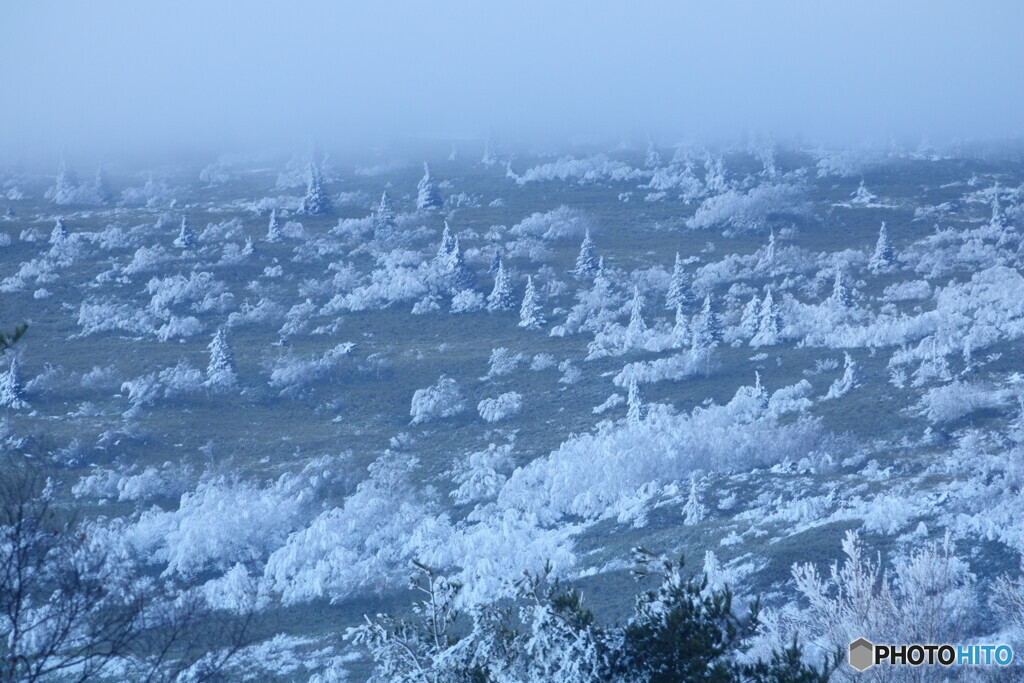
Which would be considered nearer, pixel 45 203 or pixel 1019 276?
pixel 1019 276

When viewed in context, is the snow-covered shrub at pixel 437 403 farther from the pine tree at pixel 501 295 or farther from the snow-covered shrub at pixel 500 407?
the pine tree at pixel 501 295

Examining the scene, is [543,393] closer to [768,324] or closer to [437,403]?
[437,403]

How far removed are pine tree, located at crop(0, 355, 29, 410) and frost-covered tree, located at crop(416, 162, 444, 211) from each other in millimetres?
32438

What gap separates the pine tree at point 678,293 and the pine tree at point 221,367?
23.5m

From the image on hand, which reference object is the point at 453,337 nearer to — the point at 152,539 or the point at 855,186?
the point at 152,539

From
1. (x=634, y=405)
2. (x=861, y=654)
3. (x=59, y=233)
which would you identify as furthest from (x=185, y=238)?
(x=861, y=654)

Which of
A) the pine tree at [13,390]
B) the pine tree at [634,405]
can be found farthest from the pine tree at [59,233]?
the pine tree at [634,405]

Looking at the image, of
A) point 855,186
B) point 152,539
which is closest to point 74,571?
point 152,539

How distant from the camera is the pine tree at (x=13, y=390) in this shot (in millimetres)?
46062

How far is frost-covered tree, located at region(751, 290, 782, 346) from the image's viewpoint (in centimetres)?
4856

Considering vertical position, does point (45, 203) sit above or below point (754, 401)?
above

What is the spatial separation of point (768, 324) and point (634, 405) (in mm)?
10748

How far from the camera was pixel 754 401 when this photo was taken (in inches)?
1674

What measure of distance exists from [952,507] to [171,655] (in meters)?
24.2
